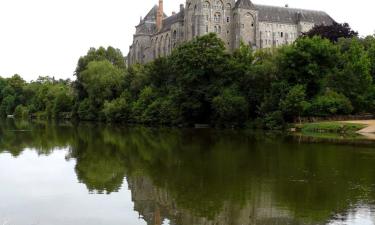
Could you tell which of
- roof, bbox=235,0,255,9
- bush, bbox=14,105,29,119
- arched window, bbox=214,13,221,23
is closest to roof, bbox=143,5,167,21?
arched window, bbox=214,13,221,23

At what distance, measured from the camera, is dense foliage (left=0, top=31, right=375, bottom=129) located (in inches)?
2317

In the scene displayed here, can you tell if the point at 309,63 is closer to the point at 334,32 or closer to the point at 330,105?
the point at 330,105

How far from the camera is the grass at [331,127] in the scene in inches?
1961

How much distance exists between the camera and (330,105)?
187 ft

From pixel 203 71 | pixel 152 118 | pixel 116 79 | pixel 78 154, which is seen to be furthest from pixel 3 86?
pixel 78 154

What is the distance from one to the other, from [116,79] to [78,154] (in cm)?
5990

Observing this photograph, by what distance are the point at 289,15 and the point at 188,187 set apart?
4340 inches

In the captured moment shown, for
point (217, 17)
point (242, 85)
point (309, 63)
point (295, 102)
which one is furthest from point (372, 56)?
point (217, 17)

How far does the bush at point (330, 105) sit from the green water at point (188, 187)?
25467 mm

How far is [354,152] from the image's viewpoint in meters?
31.2

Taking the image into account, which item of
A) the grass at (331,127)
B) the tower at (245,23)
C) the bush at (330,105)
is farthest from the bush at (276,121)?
the tower at (245,23)

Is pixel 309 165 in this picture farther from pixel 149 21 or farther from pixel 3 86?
pixel 3 86

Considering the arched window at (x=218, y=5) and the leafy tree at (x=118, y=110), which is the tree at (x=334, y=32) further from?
the leafy tree at (x=118, y=110)

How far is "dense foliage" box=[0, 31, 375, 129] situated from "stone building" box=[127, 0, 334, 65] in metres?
25.9
